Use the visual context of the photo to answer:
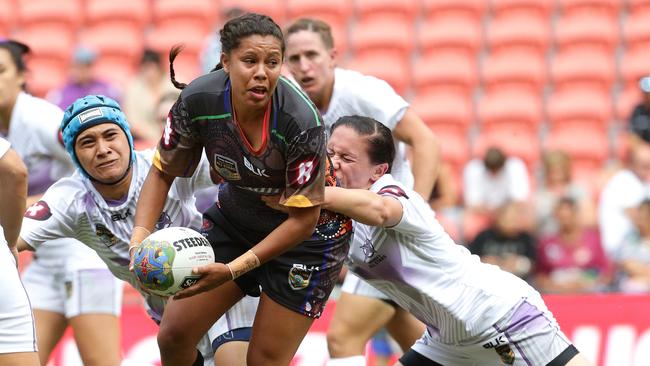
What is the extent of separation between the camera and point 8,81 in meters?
6.69

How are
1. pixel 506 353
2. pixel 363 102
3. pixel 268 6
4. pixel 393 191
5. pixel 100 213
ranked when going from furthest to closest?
pixel 268 6 → pixel 363 102 → pixel 100 213 → pixel 506 353 → pixel 393 191

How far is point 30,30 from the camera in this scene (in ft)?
45.8

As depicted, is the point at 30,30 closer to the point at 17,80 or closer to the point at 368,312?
the point at 17,80

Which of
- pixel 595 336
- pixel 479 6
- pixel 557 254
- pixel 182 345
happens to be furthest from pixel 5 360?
pixel 479 6

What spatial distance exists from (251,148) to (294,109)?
24cm

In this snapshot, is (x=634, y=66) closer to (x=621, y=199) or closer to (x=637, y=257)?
(x=621, y=199)

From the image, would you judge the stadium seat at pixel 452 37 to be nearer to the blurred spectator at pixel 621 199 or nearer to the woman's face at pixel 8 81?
the blurred spectator at pixel 621 199

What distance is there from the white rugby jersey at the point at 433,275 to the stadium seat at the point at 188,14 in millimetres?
8802

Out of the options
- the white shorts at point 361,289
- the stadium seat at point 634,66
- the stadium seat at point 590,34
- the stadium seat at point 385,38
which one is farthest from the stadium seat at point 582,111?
the white shorts at point 361,289

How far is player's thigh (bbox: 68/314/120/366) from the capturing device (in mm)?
6484

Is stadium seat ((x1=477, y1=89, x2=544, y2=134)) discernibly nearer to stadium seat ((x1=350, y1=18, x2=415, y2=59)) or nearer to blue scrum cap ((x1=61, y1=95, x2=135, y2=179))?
stadium seat ((x1=350, y1=18, x2=415, y2=59))

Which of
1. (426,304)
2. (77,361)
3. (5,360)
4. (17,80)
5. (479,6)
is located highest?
(479,6)

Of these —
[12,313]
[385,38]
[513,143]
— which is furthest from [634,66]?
[12,313]

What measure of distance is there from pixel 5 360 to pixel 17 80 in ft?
8.12
